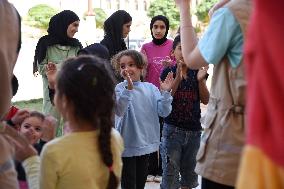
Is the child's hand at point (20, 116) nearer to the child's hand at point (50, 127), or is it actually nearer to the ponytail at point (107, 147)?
the child's hand at point (50, 127)

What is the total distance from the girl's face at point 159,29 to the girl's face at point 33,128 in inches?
104

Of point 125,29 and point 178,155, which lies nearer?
point 178,155

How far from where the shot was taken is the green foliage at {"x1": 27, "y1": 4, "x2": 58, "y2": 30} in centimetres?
1813

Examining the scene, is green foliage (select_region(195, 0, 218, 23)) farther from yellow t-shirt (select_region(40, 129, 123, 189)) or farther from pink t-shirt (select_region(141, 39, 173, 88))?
yellow t-shirt (select_region(40, 129, 123, 189))

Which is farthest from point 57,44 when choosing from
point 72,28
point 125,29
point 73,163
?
point 73,163

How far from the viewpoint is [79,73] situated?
1.62 metres

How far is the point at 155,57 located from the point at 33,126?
2464mm

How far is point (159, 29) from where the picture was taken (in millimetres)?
4773

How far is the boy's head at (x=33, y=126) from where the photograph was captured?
2.25 meters

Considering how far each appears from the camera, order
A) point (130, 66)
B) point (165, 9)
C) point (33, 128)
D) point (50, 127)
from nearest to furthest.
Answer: point (50, 127) < point (33, 128) < point (130, 66) < point (165, 9)

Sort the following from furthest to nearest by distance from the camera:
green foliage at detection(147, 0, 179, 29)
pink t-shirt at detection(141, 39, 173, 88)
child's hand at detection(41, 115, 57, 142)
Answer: green foliage at detection(147, 0, 179, 29) < pink t-shirt at detection(141, 39, 173, 88) < child's hand at detection(41, 115, 57, 142)

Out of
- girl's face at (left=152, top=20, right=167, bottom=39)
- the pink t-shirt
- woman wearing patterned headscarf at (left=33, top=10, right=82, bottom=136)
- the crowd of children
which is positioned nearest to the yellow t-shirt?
the crowd of children

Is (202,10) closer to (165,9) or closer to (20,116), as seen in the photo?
(165,9)

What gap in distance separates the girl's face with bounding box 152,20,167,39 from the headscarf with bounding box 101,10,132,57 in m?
0.33
